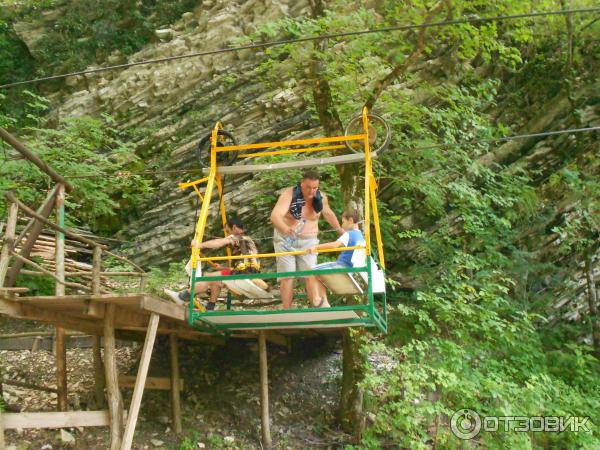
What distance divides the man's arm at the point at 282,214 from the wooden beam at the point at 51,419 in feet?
8.51

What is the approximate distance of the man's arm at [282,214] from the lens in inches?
235

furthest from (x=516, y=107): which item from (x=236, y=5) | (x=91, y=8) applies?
(x=91, y=8)

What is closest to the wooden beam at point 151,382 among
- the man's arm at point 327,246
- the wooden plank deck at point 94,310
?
the wooden plank deck at point 94,310

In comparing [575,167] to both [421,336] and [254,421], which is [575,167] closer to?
[421,336]

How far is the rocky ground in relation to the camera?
302 inches

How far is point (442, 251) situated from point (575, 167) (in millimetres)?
3980

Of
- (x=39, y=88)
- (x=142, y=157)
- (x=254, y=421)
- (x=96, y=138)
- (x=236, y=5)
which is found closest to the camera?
(x=254, y=421)

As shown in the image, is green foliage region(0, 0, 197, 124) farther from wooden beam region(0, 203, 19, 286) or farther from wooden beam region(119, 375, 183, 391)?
wooden beam region(0, 203, 19, 286)

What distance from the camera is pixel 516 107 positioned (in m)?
13.8

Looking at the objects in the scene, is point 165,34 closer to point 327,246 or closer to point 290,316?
point 327,246

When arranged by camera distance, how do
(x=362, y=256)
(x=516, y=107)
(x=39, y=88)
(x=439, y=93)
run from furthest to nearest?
(x=39, y=88) < (x=516, y=107) < (x=439, y=93) < (x=362, y=256)

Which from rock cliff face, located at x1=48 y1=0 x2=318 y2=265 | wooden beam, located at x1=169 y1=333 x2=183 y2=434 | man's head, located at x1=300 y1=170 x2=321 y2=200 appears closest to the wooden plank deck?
wooden beam, located at x1=169 y1=333 x2=183 y2=434

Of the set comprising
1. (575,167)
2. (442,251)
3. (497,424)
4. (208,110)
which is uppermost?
(208,110)

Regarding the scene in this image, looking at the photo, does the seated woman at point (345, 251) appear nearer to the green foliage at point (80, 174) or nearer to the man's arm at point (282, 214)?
the man's arm at point (282, 214)
